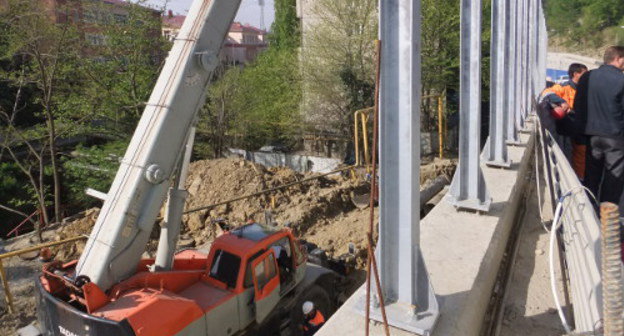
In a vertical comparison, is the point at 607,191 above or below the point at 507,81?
below

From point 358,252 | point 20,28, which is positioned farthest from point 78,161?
point 358,252

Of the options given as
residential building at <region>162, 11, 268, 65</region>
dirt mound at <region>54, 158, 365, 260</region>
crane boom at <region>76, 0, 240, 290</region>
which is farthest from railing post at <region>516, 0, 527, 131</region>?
residential building at <region>162, 11, 268, 65</region>

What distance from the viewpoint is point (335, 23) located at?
23.2 meters

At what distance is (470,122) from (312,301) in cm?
369

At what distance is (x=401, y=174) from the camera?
3287mm

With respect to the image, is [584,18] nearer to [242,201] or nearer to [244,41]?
[244,41]

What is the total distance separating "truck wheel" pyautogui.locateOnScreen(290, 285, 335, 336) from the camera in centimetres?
672

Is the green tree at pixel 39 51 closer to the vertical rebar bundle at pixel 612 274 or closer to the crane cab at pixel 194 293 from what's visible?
the crane cab at pixel 194 293

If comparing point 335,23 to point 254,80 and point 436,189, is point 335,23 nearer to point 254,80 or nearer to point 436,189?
point 254,80

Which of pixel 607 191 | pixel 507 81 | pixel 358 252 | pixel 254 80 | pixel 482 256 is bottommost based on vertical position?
pixel 358 252

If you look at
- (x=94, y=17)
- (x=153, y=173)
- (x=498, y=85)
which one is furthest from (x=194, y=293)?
(x=94, y=17)

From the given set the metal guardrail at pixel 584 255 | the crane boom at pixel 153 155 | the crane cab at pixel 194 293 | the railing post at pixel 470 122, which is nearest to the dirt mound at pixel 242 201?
the crane cab at pixel 194 293

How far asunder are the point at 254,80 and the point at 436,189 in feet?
51.8

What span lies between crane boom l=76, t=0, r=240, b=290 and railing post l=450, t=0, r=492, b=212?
2.86 meters
